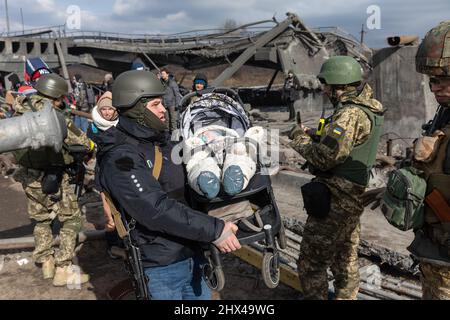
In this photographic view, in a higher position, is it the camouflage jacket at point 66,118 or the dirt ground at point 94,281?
the camouflage jacket at point 66,118

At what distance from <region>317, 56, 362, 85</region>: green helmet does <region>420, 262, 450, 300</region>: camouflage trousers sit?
5.22 feet

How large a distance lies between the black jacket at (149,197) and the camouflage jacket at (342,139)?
3.80 feet

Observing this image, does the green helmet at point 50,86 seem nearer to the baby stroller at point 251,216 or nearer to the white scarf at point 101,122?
the white scarf at point 101,122

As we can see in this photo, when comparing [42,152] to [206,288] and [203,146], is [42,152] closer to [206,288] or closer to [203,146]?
[203,146]

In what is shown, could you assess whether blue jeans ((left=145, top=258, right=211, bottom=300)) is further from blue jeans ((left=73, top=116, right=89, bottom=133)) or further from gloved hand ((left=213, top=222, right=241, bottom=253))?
blue jeans ((left=73, top=116, right=89, bottom=133))

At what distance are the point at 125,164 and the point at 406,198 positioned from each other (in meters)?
1.56

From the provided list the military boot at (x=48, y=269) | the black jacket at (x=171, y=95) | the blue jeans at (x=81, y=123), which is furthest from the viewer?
the black jacket at (x=171, y=95)

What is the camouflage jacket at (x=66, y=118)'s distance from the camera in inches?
164

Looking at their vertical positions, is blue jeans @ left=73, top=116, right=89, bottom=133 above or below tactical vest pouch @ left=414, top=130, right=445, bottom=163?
below

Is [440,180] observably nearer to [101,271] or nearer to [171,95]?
[101,271]

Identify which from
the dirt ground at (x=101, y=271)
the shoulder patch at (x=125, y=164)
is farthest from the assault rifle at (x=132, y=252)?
the dirt ground at (x=101, y=271)

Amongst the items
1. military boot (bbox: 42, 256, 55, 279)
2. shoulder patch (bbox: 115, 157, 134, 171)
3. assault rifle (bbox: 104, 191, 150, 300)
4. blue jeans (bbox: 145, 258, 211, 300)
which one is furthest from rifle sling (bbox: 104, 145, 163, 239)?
military boot (bbox: 42, 256, 55, 279)

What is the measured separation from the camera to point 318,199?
3.24m

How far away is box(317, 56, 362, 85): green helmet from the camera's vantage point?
331 cm
